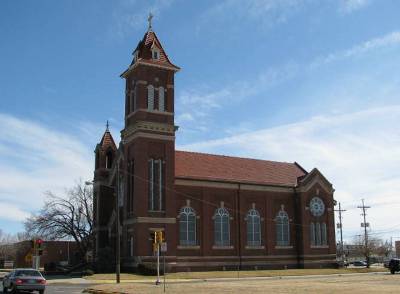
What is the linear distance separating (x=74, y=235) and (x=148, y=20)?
2922 centimetres

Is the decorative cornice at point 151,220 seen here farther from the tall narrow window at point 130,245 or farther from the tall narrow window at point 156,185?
the tall narrow window at point 130,245

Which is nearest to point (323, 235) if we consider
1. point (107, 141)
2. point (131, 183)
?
point (131, 183)

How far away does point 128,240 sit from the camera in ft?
186

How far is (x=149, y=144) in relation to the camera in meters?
56.9

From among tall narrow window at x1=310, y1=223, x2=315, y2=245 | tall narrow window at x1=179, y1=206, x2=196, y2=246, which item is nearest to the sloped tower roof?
tall narrow window at x1=179, y1=206, x2=196, y2=246

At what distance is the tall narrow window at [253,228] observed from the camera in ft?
207

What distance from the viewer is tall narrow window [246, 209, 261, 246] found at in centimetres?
6315

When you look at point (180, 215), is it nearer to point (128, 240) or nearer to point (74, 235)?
point (128, 240)

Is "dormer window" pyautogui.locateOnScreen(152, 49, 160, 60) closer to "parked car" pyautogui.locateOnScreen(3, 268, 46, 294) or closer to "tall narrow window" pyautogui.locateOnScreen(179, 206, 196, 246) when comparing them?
"tall narrow window" pyautogui.locateOnScreen(179, 206, 196, 246)

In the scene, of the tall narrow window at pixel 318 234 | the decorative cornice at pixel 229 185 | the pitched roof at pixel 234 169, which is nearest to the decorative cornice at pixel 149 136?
the pitched roof at pixel 234 169

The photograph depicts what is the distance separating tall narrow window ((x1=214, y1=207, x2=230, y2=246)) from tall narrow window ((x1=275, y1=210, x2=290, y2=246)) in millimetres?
7388

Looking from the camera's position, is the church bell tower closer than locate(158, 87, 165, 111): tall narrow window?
Yes

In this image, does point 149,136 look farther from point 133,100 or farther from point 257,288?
point 257,288

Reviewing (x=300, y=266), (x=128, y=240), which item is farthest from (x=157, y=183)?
(x=300, y=266)
